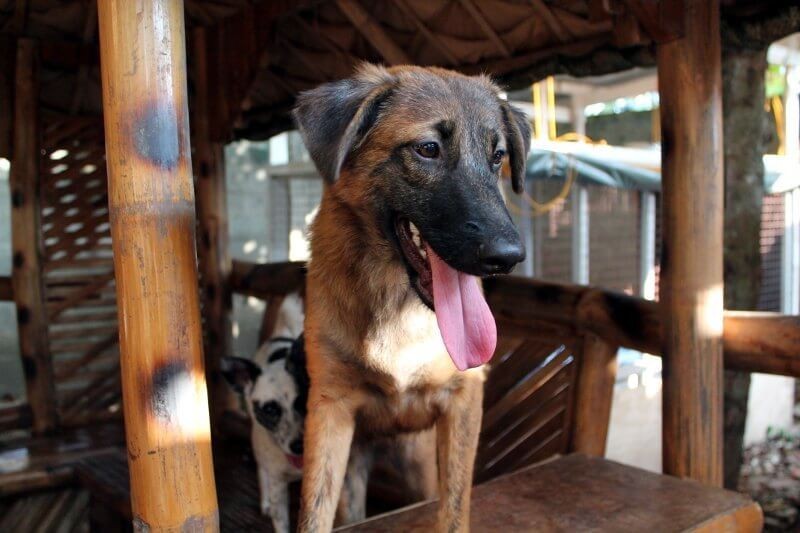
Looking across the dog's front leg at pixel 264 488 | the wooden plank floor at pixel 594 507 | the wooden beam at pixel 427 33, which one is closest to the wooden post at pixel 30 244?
the dog's front leg at pixel 264 488

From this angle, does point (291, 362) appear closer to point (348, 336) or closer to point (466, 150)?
point (348, 336)

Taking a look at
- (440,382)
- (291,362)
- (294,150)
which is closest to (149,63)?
(440,382)

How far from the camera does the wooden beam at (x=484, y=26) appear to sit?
4.32 metres

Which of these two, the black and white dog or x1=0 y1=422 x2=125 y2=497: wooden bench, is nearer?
the black and white dog

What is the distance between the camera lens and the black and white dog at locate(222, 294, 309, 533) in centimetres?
346

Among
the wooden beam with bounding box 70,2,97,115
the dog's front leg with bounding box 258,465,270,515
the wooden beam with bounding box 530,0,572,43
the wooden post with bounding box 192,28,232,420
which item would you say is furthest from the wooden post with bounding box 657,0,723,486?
the wooden beam with bounding box 70,2,97,115

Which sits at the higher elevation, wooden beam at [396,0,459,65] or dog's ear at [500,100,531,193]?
wooden beam at [396,0,459,65]

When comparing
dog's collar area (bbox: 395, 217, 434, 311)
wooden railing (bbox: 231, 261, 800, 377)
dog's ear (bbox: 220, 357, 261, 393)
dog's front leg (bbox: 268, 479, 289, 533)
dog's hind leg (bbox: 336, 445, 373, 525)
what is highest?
dog's collar area (bbox: 395, 217, 434, 311)

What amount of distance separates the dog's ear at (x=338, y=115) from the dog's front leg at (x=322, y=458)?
0.77 metres

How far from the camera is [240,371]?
3746 mm

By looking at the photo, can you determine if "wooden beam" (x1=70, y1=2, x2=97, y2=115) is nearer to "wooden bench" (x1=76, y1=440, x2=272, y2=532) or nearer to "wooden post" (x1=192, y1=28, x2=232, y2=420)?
"wooden post" (x1=192, y1=28, x2=232, y2=420)

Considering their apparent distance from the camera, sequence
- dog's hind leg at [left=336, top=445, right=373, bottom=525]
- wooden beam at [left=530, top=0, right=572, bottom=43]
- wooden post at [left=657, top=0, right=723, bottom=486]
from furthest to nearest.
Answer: wooden beam at [left=530, top=0, right=572, bottom=43] → dog's hind leg at [left=336, top=445, right=373, bottom=525] → wooden post at [left=657, top=0, right=723, bottom=486]

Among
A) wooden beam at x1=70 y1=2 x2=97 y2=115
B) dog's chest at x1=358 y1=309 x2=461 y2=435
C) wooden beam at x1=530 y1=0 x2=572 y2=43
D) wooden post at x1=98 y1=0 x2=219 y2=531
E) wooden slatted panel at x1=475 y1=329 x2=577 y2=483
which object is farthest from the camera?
wooden beam at x1=70 y1=2 x2=97 y2=115

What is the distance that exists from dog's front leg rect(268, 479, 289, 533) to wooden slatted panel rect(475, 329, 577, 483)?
4.40 ft
